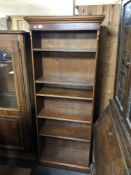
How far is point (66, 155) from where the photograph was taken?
91.4 inches

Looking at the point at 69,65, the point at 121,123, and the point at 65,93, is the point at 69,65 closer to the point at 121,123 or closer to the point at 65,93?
the point at 65,93

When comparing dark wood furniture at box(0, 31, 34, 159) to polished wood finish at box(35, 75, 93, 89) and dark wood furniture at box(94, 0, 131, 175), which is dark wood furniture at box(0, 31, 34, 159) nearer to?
polished wood finish at box(35, 75, 93, 89)

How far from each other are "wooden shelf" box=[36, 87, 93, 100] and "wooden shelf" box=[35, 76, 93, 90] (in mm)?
118

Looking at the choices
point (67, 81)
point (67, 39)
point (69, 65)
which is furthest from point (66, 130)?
point (67, 39)

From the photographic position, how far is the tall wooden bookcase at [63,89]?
195cm

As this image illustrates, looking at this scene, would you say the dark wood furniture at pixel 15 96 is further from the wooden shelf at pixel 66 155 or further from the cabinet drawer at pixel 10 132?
the wooden shelf at pixel 66 155

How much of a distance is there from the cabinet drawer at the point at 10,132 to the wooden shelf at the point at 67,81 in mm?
653

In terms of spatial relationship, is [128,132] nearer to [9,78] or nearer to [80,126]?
[80,126]

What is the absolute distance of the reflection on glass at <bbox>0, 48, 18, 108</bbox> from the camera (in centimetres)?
199

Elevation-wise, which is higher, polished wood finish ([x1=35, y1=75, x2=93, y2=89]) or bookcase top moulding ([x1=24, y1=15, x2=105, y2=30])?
bookcase top moulding ([x1=24, y1=15, x2=105, y2=30])

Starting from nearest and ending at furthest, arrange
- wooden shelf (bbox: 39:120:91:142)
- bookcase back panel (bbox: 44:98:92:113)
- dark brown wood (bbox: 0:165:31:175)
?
1. dark brown wood (bbox: 0:165:31:175)
2. wooden shelf (bbox: 39:120:91:142)
3. bookcase back panel (bbox: 44:98:92:113)

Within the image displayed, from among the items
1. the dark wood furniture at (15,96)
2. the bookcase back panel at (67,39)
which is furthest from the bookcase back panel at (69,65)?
the dark wood furniture at (15,96)

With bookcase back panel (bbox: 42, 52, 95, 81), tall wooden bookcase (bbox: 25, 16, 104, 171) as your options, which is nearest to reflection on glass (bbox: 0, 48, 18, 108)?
tall wooden bookcase (bbox: 25, 16, 104, 171)

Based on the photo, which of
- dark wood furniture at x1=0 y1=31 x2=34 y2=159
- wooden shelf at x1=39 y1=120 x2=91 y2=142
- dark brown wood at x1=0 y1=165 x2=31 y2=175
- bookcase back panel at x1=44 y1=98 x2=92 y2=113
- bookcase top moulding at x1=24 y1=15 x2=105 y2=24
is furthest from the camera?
bookcase back panel at x1=44 y1=98 x2=92 y2=113
